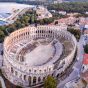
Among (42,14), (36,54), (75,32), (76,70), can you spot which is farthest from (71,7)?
(76,70)

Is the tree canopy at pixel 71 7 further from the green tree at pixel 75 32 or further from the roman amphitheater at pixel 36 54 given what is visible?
the roman amphitheater at pixel 36 54

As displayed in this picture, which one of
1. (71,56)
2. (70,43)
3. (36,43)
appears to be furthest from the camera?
(36,43)

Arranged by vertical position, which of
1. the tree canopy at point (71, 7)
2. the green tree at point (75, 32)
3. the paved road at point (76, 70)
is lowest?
the tree canopy at point (71, 7)

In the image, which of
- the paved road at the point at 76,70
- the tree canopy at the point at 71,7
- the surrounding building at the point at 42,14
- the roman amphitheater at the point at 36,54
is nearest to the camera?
the paved road at the point at 76,70

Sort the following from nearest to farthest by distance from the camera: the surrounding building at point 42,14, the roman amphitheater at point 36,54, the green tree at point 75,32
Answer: the roman amphitheater at point 36,54 → the green tree at point 75,32 → the surrounding building at point 42,14

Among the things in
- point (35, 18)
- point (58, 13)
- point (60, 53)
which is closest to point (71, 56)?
point (60, 53)

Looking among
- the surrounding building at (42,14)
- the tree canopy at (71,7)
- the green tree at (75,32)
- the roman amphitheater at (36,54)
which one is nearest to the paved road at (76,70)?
the roman amphitheater at (36,54)

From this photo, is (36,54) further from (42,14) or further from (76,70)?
(42,14)

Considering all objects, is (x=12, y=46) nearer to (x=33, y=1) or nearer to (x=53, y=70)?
(x=53, y=70)
